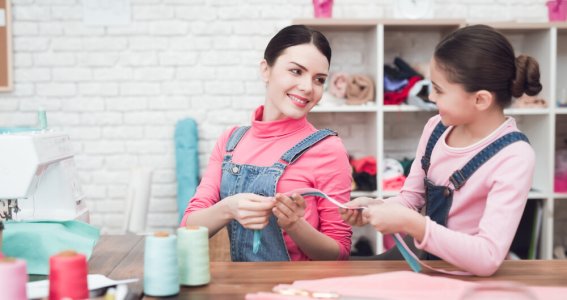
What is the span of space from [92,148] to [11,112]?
0.51m

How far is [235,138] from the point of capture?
1838 millimetres

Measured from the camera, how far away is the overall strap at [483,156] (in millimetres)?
1433

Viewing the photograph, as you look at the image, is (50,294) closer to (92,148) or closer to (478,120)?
(478,120)

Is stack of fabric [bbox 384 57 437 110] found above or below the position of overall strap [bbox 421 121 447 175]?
above

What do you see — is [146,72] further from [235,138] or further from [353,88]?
[235,138]

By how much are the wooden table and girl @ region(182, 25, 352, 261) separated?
237mm

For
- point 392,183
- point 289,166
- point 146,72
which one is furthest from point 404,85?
point 289,166

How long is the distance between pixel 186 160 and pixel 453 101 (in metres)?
2.11

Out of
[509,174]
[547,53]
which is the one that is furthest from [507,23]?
[509,174]

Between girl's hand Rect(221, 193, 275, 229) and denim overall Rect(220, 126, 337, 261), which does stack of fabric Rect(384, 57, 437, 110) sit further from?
girl's hand Rect(221, 193, 275, 229)

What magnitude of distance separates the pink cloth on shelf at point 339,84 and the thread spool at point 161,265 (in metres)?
2.23

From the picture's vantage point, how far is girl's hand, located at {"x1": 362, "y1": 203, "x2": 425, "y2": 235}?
1.34 meters

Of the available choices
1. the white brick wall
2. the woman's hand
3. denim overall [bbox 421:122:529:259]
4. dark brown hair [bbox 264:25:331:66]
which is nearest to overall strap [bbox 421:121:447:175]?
denim overall [bbox 421:122:529:259]

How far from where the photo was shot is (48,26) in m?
3.39
